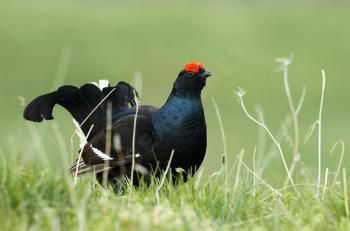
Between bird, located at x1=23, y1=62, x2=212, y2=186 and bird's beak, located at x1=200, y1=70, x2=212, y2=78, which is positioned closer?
bird, located at x1=23, y1=62, x2=212, y2=186

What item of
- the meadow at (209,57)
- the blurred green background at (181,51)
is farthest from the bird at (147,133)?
the blurred green background at (181,51)

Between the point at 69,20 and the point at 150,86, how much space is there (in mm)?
4849

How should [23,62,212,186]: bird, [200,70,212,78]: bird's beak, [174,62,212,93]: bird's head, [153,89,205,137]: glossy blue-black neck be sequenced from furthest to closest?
1. [200,70,212,78]: bird's beak
2. [174,62,212,93]: bird's head
3. [153,89,205,137]: glossy blue-black neck
4. [23,62,212,186]: bird

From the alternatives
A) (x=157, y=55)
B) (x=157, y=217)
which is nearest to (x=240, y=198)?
(x=157, y=217)

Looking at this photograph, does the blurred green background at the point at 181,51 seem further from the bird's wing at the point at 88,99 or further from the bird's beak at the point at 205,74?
the bird's beak at the point at 205,74

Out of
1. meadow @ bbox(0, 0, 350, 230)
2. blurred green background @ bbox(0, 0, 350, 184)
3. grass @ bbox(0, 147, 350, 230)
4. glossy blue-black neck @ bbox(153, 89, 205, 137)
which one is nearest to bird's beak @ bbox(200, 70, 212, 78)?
glossy blue-black neck @ bbox(153, 89, 205, 137)

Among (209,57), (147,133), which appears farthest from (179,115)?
(209,57)

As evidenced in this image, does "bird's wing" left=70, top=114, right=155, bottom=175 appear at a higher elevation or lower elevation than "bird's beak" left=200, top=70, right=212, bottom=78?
lower

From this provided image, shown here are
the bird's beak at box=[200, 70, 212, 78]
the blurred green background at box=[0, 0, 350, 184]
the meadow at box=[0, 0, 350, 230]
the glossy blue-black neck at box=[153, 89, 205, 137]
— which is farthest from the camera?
the blurred green background at box=[0, 0, 350, 184]

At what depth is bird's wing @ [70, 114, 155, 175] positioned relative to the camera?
530 cm

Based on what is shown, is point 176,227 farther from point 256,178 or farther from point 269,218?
point 256,178

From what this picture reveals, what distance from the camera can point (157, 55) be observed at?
26.0 metres

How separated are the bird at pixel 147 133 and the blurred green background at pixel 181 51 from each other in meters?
13.6

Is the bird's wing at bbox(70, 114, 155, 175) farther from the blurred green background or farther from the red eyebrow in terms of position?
the blurred green background
